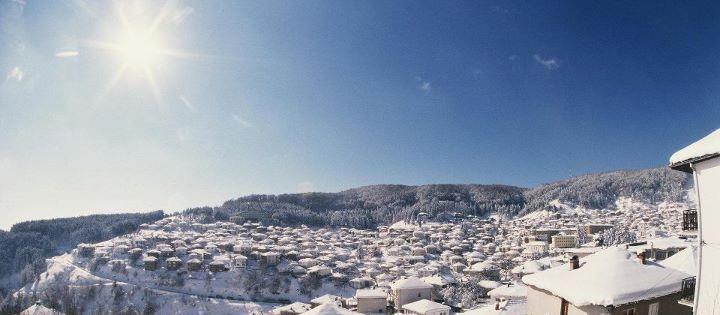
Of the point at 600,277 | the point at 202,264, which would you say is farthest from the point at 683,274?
the point at 202,264

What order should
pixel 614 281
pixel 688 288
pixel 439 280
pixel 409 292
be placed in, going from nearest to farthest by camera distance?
pixel 688 288 < pixel 614 281 < pixel 409 292 < pixel 439 280

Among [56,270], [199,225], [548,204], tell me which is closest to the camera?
[56,270]

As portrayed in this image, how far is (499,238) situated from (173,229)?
3547 inches

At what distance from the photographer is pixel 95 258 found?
71.2 meters

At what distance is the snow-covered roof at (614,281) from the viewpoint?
12756mm

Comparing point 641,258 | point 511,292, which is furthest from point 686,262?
point 511,292

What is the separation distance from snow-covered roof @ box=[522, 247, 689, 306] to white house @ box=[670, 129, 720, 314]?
4.02m

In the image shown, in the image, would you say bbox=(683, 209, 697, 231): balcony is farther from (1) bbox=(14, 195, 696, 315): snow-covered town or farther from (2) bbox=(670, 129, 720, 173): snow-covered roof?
(2) bbox=(670, 129, 720, 173): snow-covered roof

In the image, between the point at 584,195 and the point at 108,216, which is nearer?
the point at 108,216

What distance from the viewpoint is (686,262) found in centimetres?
1655

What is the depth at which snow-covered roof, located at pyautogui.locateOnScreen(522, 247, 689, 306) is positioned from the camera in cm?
1276

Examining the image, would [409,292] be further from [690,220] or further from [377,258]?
[377,258]

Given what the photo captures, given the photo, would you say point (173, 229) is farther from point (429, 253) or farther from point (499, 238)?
point (499, 238)

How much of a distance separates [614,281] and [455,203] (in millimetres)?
174634
